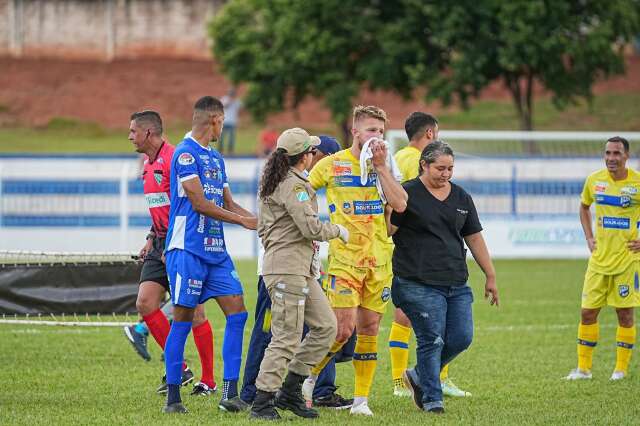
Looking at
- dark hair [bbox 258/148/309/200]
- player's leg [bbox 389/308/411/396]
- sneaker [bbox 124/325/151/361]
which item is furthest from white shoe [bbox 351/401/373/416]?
sneaker [bbox 124/325/151/361]

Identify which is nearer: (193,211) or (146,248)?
(193,211)

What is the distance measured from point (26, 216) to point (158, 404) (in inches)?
547

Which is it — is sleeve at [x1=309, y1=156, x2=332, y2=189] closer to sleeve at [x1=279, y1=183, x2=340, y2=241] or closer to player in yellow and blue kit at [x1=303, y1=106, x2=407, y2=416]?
player in yellow and blue kit at [x1=303, y1=106, x2=407, y2=416]

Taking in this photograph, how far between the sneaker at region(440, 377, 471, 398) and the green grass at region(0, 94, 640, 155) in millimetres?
31800

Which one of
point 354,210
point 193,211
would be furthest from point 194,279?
point 354,210

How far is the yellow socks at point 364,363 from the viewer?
820 cm

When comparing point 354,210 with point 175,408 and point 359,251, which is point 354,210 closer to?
point 359,251

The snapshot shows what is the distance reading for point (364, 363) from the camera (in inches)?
324

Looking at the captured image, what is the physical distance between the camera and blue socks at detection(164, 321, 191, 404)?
7980mm

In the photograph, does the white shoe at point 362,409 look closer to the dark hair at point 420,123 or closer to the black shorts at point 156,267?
the black shorts at point 156,267

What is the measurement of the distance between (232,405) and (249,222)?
51.8 inches

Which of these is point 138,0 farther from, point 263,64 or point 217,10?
point 263,64

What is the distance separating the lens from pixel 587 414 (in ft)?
26.8

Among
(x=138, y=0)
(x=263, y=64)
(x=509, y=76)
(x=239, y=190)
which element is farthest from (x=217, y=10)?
(x=239, y=190)
